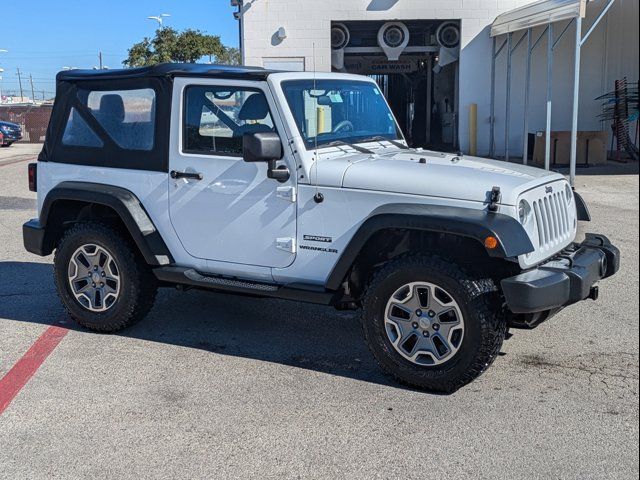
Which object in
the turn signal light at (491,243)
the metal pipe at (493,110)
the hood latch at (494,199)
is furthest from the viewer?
the metal pipe at (493,110)

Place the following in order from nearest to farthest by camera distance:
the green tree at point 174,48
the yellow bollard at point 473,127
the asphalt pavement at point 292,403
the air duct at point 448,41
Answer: the asphalt pavement at point 292,403, the yellow bollard at point 473,127, the air duct at point 448,41, the green tree at point 174,48

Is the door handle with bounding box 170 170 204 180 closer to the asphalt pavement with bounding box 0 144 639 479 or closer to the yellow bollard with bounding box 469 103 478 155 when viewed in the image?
the asphalt pavement with bounding box 0 144 639 479

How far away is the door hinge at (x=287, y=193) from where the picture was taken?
190 inches

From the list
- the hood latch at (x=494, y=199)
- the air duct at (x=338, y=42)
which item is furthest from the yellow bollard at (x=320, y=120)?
the air duct at (x=338, y=42)

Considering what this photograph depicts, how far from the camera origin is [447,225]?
427 cm

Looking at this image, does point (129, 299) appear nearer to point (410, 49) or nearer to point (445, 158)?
point (445, 158)

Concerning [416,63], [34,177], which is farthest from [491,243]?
[416,63]

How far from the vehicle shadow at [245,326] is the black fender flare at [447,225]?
0.79m

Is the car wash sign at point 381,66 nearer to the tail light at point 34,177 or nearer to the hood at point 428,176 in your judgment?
the tail light at point 34,177

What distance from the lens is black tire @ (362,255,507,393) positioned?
433cm

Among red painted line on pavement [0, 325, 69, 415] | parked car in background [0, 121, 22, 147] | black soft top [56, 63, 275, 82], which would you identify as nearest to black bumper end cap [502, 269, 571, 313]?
black soft top [56, 63, 275, 82]

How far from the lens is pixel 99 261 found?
5.63m

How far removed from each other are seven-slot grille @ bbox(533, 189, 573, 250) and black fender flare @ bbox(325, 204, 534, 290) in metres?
0.39

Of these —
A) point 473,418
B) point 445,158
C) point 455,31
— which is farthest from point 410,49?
point 473,418
